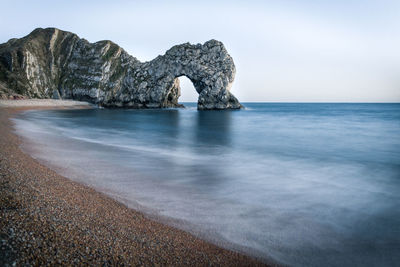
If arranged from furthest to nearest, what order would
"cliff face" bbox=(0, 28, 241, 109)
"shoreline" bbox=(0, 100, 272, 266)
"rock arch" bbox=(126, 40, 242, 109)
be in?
"cliff face" bbox=(0, 28, 241, 109) < "rock arch" bbox=(126, 40, 242, 109) < "shoreline" bbox=(0, 100, 272, 266)

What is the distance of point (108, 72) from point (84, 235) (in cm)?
9407

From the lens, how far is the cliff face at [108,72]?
7350 centimetres

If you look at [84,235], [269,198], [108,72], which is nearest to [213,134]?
[269,198]

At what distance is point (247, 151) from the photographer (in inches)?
610

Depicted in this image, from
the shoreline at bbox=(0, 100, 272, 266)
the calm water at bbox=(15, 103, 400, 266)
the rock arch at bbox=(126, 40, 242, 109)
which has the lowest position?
the calm water at bbox=(15, 103, 400, 266)

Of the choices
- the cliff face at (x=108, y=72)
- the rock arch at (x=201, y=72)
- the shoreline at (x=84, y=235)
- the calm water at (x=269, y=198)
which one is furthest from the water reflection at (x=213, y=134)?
the cliff face at (x=108, y=72)

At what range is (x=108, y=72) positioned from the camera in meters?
89.1

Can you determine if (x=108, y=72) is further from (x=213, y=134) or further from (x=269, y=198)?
(x=269, y=198)

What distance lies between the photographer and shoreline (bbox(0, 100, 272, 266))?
3.12 meters

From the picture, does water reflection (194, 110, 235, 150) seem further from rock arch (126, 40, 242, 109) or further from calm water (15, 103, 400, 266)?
rock arch (126, 40, 242, 109)

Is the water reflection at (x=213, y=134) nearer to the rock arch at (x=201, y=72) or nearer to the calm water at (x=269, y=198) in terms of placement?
the calm water at (x=269, y=198)

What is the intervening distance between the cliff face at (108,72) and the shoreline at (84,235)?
222 ft

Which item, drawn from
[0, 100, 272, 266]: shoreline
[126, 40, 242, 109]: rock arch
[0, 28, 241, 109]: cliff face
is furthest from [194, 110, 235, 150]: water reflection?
[0, 28, 241, 109]: cliff face

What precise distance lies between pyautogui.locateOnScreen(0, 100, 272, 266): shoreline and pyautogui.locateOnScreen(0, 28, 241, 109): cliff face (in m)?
67.7
